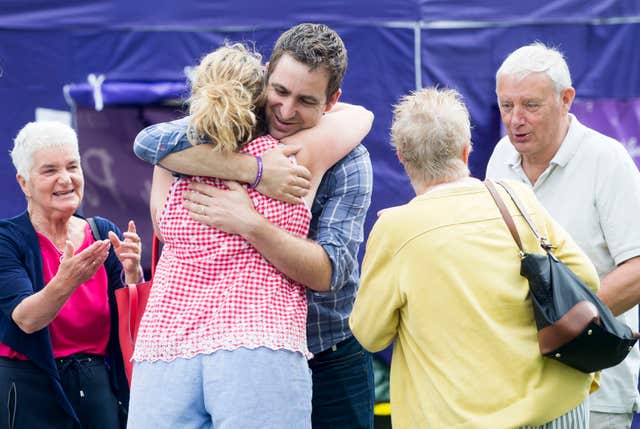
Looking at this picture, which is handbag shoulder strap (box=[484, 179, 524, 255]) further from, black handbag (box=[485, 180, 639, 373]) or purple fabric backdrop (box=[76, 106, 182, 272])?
purple fabric backdrop (box=[76, 106, 182, 272])

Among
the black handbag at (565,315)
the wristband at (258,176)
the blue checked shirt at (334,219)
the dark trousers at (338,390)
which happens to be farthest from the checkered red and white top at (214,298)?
the black handbag at (565,315)

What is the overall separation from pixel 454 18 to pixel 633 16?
1306 millimetres

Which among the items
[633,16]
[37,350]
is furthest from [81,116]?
[633,16]

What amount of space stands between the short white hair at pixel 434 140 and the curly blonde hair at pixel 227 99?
419mm

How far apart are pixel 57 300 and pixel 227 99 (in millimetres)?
1185

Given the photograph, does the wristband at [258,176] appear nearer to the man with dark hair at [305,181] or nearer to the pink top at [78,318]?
the man with dark hair at [305,181]

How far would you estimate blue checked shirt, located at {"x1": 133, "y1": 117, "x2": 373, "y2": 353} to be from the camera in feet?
8.46

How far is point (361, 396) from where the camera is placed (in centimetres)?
304

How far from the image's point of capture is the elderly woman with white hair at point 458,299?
94.7 inches

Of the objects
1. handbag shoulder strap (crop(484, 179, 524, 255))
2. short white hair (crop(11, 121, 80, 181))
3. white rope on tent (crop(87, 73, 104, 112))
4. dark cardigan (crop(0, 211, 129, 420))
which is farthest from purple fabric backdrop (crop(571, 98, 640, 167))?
dark cardigan (crop(0, 211, 129, 420))

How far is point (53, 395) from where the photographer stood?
A: 3.31 m

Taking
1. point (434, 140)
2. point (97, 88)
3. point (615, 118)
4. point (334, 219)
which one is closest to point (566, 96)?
point (434, 140)

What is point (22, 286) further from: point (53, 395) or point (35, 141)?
point (35, 141)

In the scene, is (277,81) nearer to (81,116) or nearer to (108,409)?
(108,409)
